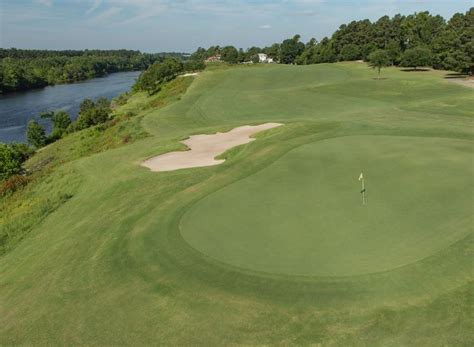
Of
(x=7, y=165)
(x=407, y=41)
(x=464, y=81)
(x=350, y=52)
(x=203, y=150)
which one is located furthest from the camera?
(x=350, y=52)

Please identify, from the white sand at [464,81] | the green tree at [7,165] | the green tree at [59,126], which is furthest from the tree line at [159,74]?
the white sand at [464,81]

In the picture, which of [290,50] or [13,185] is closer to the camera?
[13,185]

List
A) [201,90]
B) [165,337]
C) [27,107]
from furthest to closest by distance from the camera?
1. [27,107]
2. [201,90]
3. [165,337]

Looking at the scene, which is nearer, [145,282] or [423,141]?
[145,282]

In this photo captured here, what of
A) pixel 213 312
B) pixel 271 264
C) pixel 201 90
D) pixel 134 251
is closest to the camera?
pixel 213 312

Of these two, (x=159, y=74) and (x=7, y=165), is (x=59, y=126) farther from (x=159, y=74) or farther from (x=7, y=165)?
(x=7, y=165)

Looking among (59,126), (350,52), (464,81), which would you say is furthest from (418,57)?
(59,126)

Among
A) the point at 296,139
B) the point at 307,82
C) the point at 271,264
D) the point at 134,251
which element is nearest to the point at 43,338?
the point at 134,251

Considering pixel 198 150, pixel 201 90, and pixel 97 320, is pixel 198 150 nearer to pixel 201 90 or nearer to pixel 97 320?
pixel 97 320
